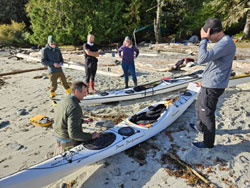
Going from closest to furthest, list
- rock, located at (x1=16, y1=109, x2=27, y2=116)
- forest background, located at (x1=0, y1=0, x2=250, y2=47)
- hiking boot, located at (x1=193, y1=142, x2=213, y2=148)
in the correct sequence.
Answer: hiking boot, located at (x1=193, y1=142, x2=213, y2=148) < rock, located at (x1=16, y1=109, x2=27, y2=116) < forest background, located at (x1=0, y1=0, x2=250, y2=47)

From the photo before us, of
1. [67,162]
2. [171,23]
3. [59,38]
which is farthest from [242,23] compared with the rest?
[67,162]

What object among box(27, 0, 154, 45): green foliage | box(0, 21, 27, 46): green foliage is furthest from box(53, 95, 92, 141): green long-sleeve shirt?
box(0, 21, 27, 46): green foliage

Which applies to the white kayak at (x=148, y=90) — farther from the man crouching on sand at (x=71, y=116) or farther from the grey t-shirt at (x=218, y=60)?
the grey t-shirt at (x=218, y=60)

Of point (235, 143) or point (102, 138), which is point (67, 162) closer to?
point (102, 138)

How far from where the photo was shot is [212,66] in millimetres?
2607

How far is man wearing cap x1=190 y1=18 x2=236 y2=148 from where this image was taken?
2385 millimetres

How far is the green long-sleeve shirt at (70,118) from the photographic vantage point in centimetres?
232

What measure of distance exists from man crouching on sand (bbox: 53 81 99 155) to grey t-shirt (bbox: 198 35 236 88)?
1.83 m

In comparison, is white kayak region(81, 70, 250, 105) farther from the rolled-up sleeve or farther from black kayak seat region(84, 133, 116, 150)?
the rolled-up sleeve

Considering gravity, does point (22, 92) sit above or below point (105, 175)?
above

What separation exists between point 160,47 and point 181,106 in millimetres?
10957

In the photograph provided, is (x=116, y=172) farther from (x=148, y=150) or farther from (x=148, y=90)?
(x=148, y=90)

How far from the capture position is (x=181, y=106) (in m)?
4.20

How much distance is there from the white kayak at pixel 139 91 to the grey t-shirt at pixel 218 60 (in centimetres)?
278
